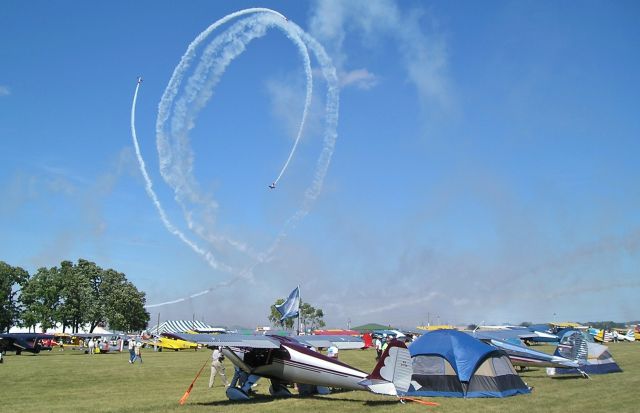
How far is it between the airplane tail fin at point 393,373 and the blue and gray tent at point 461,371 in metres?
1.66

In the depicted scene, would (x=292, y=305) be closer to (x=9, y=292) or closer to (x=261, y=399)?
(x=261, y=399)

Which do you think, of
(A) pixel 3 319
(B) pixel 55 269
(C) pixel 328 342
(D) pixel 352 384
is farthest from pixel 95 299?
(D) pixel 352 384

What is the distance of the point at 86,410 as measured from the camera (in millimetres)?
15836

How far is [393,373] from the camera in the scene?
16.9m

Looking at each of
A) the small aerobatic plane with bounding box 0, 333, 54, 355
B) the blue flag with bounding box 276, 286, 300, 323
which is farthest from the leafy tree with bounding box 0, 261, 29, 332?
the blue flag with bounding box 276, 286, 300, 323

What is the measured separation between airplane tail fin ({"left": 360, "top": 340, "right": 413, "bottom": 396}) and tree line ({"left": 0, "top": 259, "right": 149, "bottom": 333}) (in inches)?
3123

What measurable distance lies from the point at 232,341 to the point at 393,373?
19.0ft

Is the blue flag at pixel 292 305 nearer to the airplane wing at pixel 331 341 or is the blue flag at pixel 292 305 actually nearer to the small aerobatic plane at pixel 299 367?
the airplane wing at pixel 331 341

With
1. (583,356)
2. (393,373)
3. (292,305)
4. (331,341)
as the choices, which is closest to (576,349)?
(583,356)

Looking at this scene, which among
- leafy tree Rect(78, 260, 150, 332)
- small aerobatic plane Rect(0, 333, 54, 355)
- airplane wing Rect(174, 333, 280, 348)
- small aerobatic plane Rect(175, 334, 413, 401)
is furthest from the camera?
leafy tree Rect(78, 260, 150, 332)

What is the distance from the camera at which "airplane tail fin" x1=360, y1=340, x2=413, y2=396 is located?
55.0ft

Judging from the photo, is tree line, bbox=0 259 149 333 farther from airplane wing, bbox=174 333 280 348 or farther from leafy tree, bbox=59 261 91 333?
airplane wing, bbox=174 333 280 348

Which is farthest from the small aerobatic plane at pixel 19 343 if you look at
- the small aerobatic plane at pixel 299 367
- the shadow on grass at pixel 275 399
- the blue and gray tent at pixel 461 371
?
the blue and gray tent at pixel 461 371

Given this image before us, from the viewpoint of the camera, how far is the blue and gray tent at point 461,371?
1828 cm
